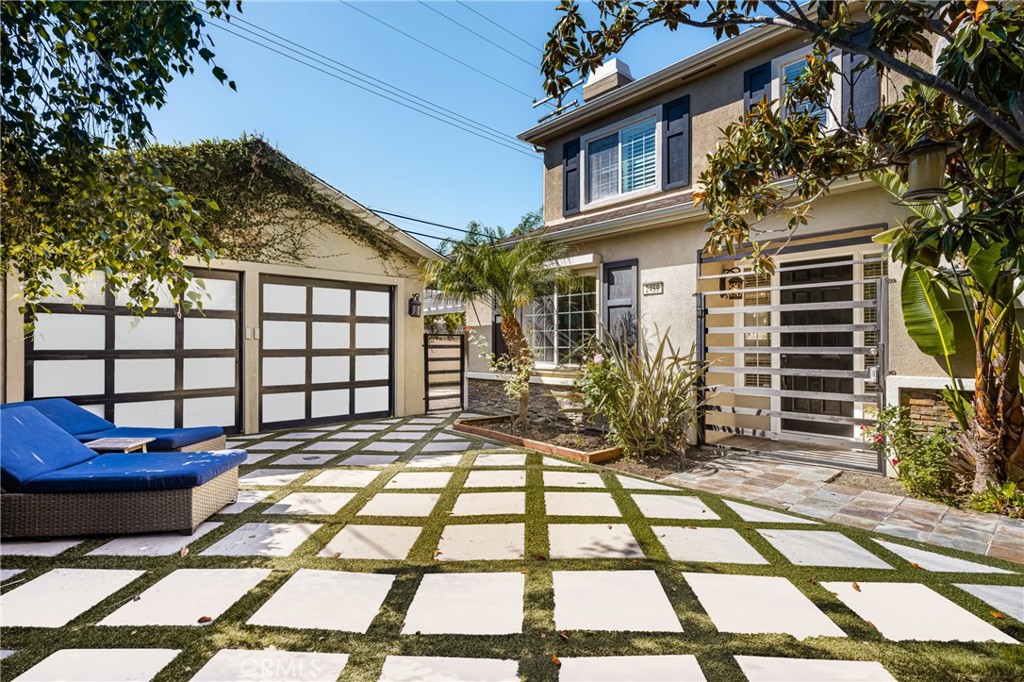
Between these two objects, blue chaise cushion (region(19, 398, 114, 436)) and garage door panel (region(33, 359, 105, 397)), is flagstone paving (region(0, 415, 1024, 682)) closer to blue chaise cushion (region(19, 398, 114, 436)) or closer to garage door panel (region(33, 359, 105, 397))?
blue chaise cushion (region(19, 398, 114, 436))

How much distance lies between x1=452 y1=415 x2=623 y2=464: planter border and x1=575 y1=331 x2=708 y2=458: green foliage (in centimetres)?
24

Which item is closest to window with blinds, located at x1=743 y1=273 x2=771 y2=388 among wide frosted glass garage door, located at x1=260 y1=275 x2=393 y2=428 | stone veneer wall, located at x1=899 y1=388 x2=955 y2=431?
stone veneer wall, located at x1=899 y1=388 x2=955 y2=431

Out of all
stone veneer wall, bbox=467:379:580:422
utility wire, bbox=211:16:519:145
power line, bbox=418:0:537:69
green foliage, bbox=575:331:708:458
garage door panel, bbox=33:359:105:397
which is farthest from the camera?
power line, bbox=418:0:537:69

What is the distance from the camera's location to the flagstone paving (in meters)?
2.23

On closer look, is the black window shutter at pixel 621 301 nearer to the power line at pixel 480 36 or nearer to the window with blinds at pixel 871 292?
the window with blinds at pixel 871 292

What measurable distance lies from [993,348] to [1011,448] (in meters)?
0.88

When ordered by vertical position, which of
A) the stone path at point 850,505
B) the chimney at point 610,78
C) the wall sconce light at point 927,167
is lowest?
the stone path at point 850,505

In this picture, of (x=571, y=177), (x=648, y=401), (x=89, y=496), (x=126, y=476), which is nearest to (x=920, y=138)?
(x=648, y=401)

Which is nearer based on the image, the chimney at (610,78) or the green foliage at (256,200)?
the green foliage at (256,200)

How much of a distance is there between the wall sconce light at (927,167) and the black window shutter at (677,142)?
5718 mm

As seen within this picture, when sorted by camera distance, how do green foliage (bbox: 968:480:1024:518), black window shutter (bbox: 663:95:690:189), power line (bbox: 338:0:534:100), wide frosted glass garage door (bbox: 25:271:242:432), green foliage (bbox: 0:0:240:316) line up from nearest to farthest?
1. green foliage (bbox: 0:0:240:316)
2. green foliage (bbox: 968:480:1024:518)
3. wide frosted glass garage door (bbox: 25:271:242:432)
4. black window shutter (bbox: 663:95:690:189)
5. power line (bbox: 338:0:534:100)

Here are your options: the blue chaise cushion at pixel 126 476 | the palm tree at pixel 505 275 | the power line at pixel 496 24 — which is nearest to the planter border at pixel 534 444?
the palm tree at pixel 505 275

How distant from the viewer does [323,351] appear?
921 centimetres

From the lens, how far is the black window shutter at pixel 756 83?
746 cm
